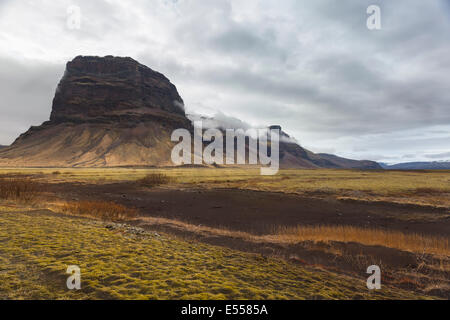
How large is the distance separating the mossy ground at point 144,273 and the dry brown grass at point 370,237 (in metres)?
6.85

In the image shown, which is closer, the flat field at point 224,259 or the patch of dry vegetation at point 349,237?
the flat field at point 224,259

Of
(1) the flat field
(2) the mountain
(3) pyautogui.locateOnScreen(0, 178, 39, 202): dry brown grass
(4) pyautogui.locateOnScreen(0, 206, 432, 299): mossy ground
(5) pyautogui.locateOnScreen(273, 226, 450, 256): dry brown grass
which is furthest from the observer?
(2) the mountain

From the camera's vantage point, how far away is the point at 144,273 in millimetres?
6062

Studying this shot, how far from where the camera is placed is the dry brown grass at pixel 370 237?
12.7 meters

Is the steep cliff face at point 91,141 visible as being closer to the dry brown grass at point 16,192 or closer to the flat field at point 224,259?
the dry brown grass at point 16,192

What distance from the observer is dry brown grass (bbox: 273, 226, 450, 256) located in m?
12.7

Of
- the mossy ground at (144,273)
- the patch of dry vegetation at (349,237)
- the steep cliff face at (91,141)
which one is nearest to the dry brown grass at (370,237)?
the patch of dry vegetation at (349,237)

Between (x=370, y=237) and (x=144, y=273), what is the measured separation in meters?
14.6

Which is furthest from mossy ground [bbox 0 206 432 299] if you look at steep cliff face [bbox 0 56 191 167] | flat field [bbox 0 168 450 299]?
steep cliff face [bbox 0 56 191 167]

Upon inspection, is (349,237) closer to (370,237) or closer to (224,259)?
(370,237)

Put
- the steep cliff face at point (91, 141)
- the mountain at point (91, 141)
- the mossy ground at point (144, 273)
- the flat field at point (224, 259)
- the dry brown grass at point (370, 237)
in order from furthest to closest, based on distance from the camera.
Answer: the steep cliff face at point (91, 141), the mountain at point (91, 141), the dry brown grass at point (370, 237), the flat field at point (224, 259), the mossy ground at point (144, 273)

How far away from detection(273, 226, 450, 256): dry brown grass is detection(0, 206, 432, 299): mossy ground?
685 centimetres

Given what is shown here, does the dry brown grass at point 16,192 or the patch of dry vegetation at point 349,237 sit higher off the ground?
the dry brown grass at point 16,192

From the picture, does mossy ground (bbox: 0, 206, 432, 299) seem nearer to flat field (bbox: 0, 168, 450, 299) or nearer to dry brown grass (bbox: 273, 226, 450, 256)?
flat field (bbox: 0, 168, 450, 299)
